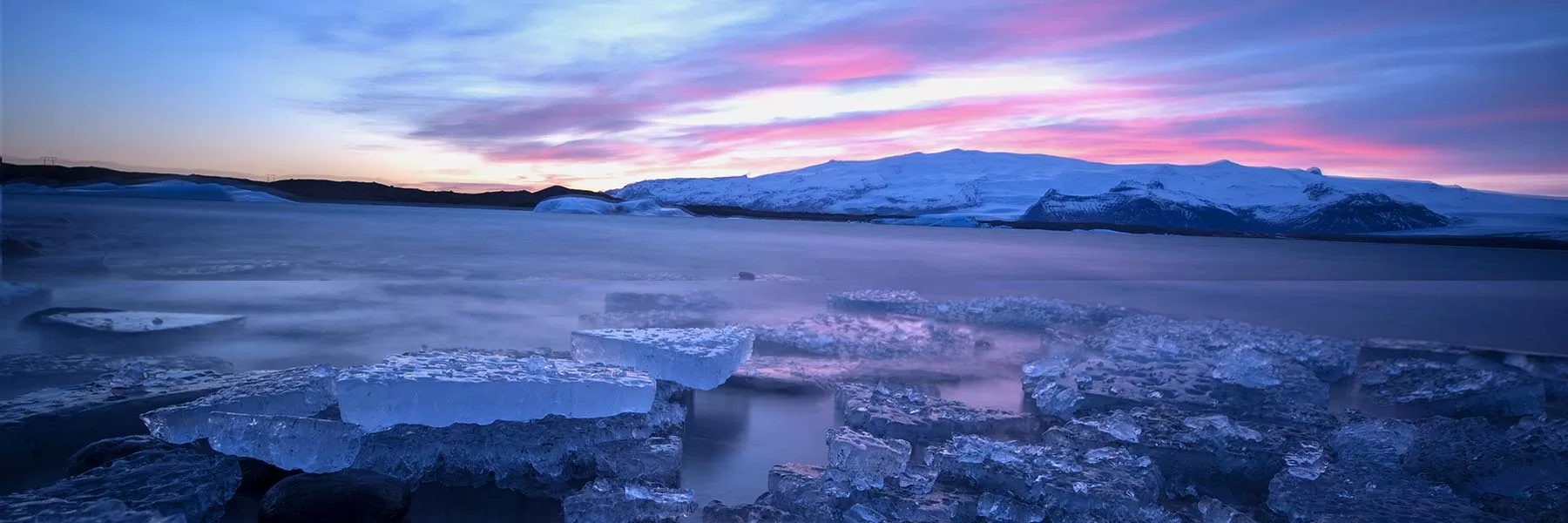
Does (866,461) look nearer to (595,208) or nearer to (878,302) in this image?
(878,302)

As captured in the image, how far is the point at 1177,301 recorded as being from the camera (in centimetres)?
1127

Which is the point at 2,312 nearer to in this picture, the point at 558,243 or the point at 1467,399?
the point at 1467,399

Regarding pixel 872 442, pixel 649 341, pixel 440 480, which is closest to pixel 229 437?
pixel 440 480

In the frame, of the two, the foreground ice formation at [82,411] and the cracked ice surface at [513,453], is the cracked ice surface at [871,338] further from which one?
the foreground ice formation at [82,411]

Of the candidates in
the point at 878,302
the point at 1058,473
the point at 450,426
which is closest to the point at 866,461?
the point at 1058,473

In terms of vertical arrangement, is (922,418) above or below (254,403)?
below

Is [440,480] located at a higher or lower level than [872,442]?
lower

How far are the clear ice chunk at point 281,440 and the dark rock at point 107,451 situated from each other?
0.33 m

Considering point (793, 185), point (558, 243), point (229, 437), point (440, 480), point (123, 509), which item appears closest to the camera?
point (123, 509)

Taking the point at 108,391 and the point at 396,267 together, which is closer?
the point at 108,391

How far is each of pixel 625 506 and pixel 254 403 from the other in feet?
4.95

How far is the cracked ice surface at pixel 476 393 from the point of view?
111 inches

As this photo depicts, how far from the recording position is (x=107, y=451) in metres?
2.82

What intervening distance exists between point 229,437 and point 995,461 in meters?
2.70
